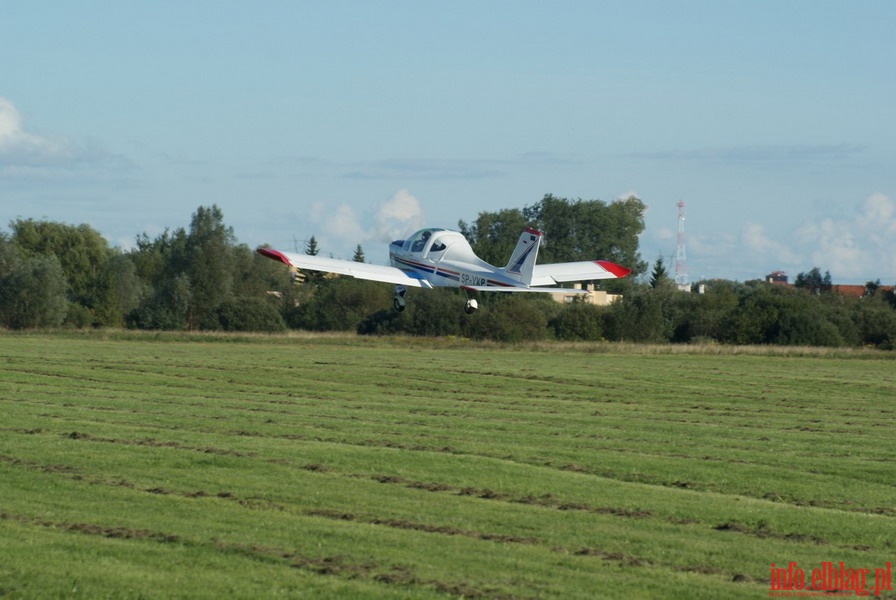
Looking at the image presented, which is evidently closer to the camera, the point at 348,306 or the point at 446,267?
the point at 446,267

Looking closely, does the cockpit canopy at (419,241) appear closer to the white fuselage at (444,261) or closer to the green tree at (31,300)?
the white fuselage at (444,261)

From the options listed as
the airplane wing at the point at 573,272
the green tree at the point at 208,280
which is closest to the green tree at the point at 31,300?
the green tree at the point at 208,280

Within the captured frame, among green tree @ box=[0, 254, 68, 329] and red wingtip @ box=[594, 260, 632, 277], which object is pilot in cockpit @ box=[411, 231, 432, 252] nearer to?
red wingtip @ box=[594, 260, 632, 277]

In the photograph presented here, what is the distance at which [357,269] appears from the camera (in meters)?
44.1

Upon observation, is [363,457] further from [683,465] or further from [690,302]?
[690,302]

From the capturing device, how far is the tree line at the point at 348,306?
81625 mm

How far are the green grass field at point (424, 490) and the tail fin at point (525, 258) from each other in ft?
18.1

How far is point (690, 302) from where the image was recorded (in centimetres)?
9112

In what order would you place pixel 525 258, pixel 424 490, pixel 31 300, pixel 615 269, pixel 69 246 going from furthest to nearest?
pixel 69 246
pixel 31 300
pixel 615 269
pixel 525 258
pixel 424 490

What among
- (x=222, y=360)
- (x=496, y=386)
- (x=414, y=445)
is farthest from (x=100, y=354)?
(x=414, y=445)

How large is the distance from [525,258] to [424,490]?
81.3 ft

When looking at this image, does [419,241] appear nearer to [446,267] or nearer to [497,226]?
[446,267]

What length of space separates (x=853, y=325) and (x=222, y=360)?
1939 inches

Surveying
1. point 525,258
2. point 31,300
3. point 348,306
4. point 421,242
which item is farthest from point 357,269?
point 31,300
